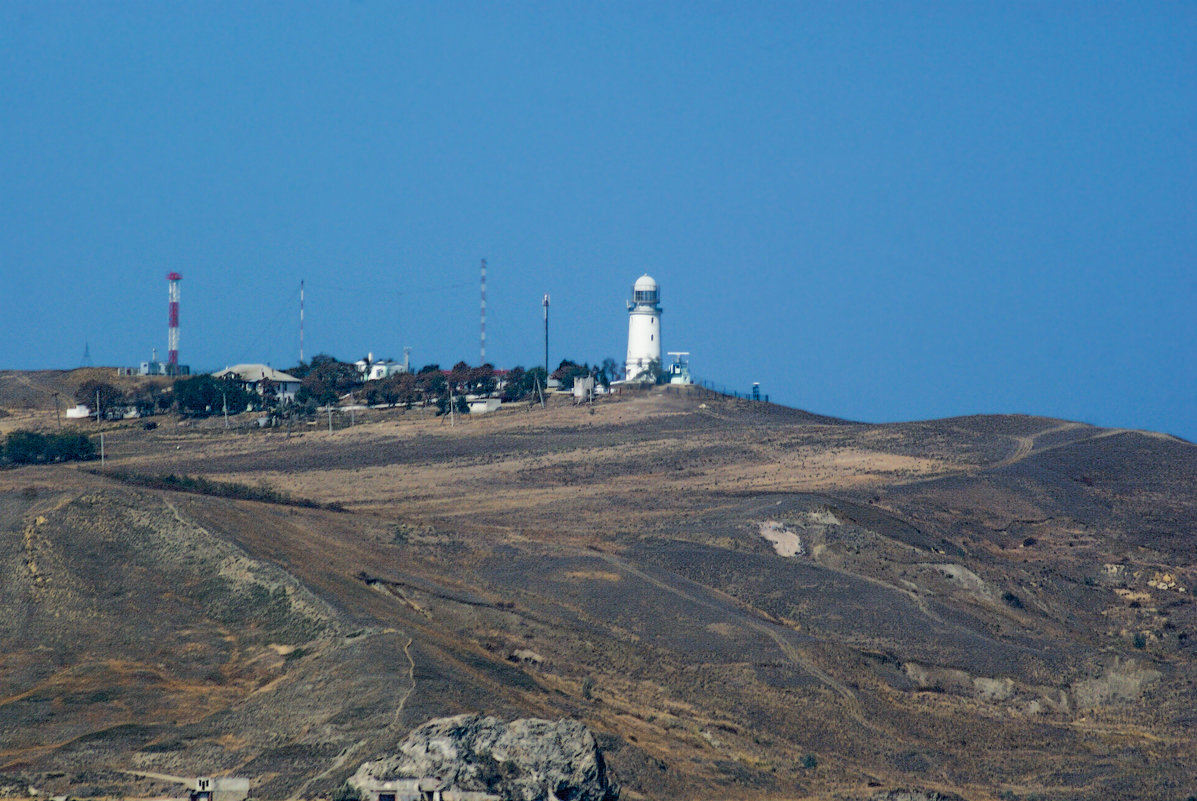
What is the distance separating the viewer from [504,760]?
2269 centimetres

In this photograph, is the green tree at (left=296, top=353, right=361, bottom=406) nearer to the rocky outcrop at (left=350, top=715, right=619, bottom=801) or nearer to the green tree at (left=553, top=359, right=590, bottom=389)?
the green tree at (left=553, top=359, right=590, bottom=389)

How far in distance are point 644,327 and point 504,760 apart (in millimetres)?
79324

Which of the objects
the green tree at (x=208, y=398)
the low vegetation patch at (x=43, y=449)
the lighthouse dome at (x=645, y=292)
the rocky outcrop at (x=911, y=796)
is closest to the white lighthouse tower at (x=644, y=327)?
the lighthouse dome at (x=645, y=292)

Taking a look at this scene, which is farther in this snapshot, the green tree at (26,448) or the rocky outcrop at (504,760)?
the green tree at (26,448)

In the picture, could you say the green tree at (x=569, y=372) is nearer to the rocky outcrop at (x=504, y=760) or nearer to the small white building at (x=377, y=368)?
the small white building at (x=377, y=368)

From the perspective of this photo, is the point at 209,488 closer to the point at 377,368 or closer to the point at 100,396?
the point at 100,396

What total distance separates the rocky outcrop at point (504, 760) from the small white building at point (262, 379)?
254 ft

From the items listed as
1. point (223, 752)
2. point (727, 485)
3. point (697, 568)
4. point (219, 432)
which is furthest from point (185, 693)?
point (219, 432)

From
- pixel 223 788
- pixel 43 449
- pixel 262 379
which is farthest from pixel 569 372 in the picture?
pixel 223 788

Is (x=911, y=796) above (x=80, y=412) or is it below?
below

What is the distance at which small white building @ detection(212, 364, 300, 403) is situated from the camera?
338 feet

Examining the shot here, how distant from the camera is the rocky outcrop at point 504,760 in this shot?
21.7 metres

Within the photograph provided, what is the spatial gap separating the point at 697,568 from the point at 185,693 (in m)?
21.0

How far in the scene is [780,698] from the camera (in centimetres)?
3275
